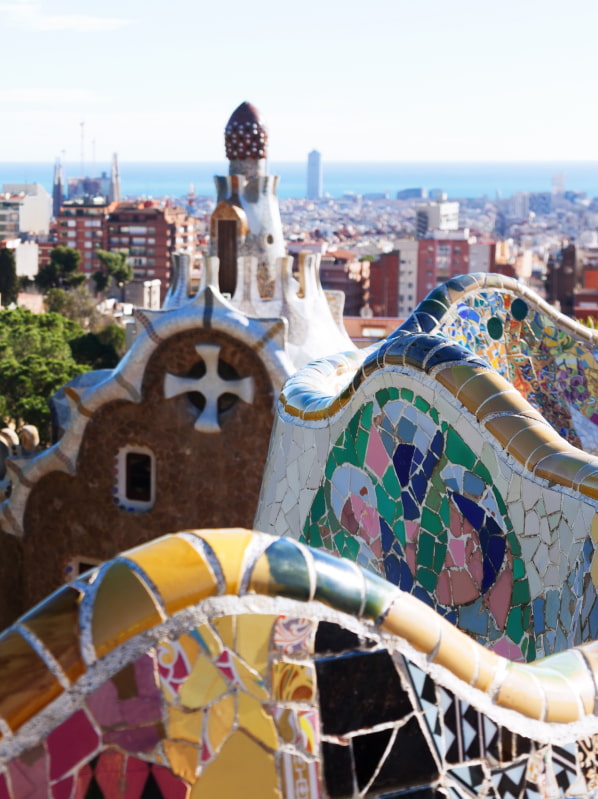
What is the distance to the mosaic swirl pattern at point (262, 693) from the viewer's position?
2.03 meters

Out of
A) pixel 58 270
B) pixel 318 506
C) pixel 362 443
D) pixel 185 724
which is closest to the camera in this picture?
pixel 185 724

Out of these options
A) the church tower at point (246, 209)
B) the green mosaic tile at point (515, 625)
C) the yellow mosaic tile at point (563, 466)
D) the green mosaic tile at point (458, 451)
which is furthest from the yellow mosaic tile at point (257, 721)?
the church tower at point (246, 209)

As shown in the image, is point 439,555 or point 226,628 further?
point 439,555

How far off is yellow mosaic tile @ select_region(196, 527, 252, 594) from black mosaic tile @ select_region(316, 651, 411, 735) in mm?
218

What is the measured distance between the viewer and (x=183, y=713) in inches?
83.1

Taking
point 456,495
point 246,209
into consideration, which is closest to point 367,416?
point 456,495

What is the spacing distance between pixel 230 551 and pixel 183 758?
323mm

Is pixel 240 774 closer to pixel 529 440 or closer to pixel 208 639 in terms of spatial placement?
pixel 208 639

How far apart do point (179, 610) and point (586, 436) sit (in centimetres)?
388

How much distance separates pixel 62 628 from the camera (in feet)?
6.65

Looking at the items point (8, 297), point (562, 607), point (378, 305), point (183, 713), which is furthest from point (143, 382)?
point (378, 305)

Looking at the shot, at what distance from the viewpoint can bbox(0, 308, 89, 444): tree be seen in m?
18.1

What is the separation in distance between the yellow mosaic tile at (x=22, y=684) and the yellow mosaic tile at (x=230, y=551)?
297 mm

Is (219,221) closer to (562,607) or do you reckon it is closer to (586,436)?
(586,436)
